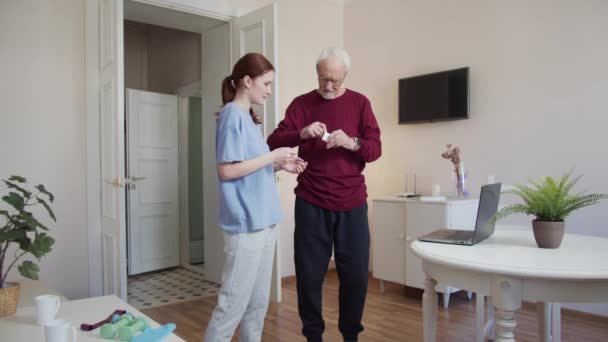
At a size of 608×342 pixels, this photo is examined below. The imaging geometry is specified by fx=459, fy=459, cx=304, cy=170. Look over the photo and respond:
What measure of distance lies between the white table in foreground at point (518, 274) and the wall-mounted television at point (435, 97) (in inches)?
90.1

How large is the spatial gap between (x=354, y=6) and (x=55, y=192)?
10.9 feet

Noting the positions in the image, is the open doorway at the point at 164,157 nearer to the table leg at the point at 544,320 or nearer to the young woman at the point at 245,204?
the young woman at the point at 245,204

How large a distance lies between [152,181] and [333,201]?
3.47 m

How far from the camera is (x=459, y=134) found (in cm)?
380

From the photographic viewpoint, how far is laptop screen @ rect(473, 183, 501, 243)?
1.58m

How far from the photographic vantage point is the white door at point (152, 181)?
191 inches

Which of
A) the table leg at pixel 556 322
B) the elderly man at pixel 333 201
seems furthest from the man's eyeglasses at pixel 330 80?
the table leg at pixel 556 322

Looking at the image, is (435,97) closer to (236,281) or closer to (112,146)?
(112,146)

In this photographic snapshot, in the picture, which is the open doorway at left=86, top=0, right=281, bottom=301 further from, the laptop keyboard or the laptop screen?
the laptop screen

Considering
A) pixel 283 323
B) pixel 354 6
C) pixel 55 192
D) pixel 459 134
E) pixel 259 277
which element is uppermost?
pixel 354 6

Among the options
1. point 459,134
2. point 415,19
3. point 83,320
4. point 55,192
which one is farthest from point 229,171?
point 415,19

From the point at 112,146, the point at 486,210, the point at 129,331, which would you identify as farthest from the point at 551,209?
the point at 112,146

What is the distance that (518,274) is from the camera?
129 cm

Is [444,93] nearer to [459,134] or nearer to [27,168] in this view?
[459,134]
